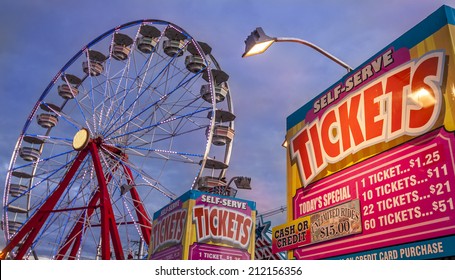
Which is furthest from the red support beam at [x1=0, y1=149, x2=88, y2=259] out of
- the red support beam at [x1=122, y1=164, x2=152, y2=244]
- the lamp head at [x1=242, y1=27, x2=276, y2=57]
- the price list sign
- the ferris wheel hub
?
the price list sign

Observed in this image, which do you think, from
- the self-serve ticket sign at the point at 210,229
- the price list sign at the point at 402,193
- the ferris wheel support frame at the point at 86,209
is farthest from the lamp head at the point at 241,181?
the price list sign at the point at 402,193

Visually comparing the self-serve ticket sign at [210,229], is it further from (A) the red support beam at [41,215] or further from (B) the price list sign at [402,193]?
(A) the red support beam at [41,215]

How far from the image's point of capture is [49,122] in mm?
30516

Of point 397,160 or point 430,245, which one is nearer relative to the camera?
point 430,245

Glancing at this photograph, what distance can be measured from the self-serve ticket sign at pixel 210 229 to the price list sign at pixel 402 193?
26.1 feet

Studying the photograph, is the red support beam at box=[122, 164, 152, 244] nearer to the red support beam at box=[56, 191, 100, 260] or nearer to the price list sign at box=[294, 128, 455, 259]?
the red support beam at box=[56, 191, 100, 260]

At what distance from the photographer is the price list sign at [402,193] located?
4.77 m

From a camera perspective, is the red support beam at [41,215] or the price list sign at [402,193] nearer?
the price list sign at [402,193]

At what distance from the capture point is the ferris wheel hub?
23.8 meters

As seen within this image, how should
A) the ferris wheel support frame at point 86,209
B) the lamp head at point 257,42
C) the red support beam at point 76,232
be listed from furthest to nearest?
the red support beam at point 76,232 < the ferris wheel support frame at point 86,209 < the lamp head at point 257,42
